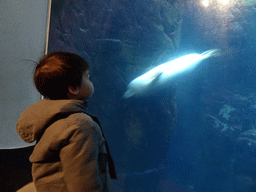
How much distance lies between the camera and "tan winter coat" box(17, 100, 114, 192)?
2.50 feet

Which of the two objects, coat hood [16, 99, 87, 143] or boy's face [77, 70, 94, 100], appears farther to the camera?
boy's face [77, 70, 94, 100]

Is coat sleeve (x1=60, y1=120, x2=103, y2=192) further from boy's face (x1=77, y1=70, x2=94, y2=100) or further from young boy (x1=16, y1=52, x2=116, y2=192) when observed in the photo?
boy's face (x1=77, y1=70, x2=94, y2=100)

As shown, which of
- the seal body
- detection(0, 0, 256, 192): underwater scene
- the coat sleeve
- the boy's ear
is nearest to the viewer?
the coat sleeve

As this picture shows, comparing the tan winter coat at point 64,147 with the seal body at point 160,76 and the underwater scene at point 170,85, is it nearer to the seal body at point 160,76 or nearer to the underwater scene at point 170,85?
the underwater scene at point 170,85

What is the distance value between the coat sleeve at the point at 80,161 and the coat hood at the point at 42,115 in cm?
13

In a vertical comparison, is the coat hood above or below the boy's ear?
below

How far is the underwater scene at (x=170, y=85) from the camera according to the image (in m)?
3.77

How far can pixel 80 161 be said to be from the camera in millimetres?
756

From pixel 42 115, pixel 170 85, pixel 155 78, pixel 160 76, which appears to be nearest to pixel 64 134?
pixel 42 115

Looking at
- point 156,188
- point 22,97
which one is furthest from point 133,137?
point 22,97

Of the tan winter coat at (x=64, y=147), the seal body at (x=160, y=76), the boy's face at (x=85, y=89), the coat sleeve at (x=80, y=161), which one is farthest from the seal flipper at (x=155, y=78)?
the coat sleeve at (x=80, y=161)

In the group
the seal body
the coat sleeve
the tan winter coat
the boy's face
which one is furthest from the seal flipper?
the coat sleeve

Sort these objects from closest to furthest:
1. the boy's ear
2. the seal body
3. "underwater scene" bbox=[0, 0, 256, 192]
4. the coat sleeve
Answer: the coat sleeve
the boy's ear
"underwater scene" bbox=[0, 0, 256, 192]
the seal body

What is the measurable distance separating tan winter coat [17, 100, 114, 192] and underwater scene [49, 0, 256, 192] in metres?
2.69
